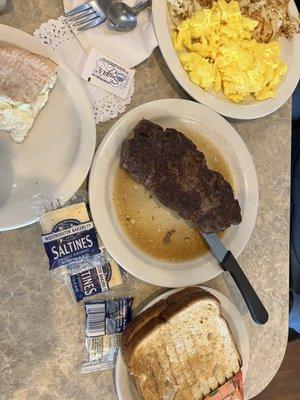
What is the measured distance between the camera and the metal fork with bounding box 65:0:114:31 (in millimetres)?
1468

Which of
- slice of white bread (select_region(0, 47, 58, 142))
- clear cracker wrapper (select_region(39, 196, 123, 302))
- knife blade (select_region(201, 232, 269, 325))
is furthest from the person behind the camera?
knife blade (select_region(201, 232, 269, 325))

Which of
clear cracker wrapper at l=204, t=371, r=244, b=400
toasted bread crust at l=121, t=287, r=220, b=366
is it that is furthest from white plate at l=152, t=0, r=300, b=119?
clear cracker wrapper at l=204, t=371, r=244, b=400

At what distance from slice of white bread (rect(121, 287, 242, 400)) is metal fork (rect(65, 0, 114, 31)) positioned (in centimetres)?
83

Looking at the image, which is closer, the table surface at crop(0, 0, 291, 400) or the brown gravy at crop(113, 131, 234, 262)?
the table surface at crop(0, 0, 291, 400)

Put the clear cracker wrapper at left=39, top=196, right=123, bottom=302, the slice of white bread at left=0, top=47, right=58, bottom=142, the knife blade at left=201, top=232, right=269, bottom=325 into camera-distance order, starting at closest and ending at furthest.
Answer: the slice of white bread at left=0, top=47, right=58, bottom=142 → the clear cracker wrapper at left=39, top=196, right=123, bottom=302 → the knife blade at left=201, top=232, right=269, bottom=325

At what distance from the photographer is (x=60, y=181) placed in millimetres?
1396

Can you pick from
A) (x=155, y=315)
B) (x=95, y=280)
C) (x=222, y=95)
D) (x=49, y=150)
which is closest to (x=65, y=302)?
(x=95, y=280)

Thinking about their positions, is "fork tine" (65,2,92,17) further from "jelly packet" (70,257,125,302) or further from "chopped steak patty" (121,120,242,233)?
"jelly packet" (70,257,125,302)

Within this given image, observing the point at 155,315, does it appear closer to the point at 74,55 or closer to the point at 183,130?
the point at 183,130

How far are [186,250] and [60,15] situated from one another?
787 millimetres

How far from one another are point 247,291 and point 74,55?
→ 852 mm

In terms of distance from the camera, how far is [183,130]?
1.58 m

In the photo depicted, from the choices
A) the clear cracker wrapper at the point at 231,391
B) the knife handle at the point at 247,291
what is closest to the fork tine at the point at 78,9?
the knife handle at the point at 247,291

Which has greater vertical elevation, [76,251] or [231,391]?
[76,251]
